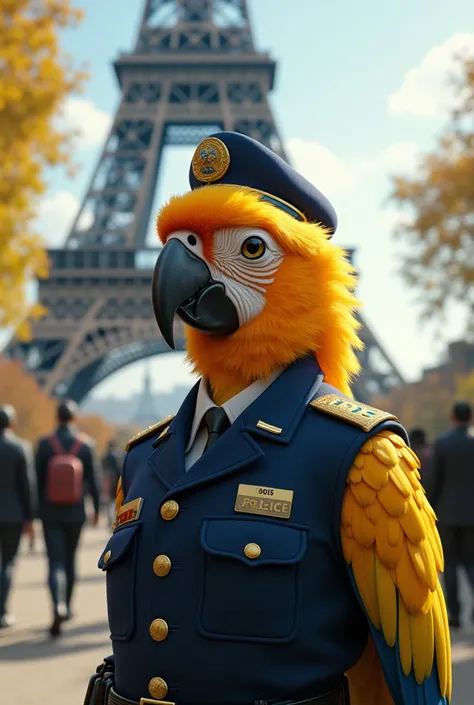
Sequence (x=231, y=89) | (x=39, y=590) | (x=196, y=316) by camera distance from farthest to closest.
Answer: (x=231, y=89), (x=39, y=590), (x=196, y=316)

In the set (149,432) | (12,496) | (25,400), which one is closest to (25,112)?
(12,496)

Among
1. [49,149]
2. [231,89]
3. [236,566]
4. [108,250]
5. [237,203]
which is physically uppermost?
[231,89]

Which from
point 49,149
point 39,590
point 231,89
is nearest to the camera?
point 39,590

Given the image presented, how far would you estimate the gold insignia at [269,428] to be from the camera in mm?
2135

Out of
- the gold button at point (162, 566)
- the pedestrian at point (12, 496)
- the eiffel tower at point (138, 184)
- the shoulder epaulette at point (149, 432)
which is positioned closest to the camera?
the gold button at point (162, 566)

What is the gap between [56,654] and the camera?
6992 mm

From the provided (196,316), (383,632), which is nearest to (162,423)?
(196,316)

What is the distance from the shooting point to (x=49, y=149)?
15102 mm

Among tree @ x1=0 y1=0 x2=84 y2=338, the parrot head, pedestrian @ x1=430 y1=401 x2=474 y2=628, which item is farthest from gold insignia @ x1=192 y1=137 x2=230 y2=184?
tree @ x1=0 y1=0 x2=84 y2=338

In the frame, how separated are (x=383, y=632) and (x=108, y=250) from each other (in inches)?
1629

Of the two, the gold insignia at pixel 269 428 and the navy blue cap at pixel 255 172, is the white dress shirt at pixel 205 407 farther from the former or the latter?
the navy blue cap at pixel 255 172

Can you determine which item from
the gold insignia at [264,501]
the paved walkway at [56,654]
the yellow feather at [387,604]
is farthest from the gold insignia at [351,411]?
the paved walkway at [56,654]

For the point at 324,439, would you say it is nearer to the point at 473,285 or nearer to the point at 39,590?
the point at 39,590

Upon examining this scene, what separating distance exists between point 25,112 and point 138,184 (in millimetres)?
32845
